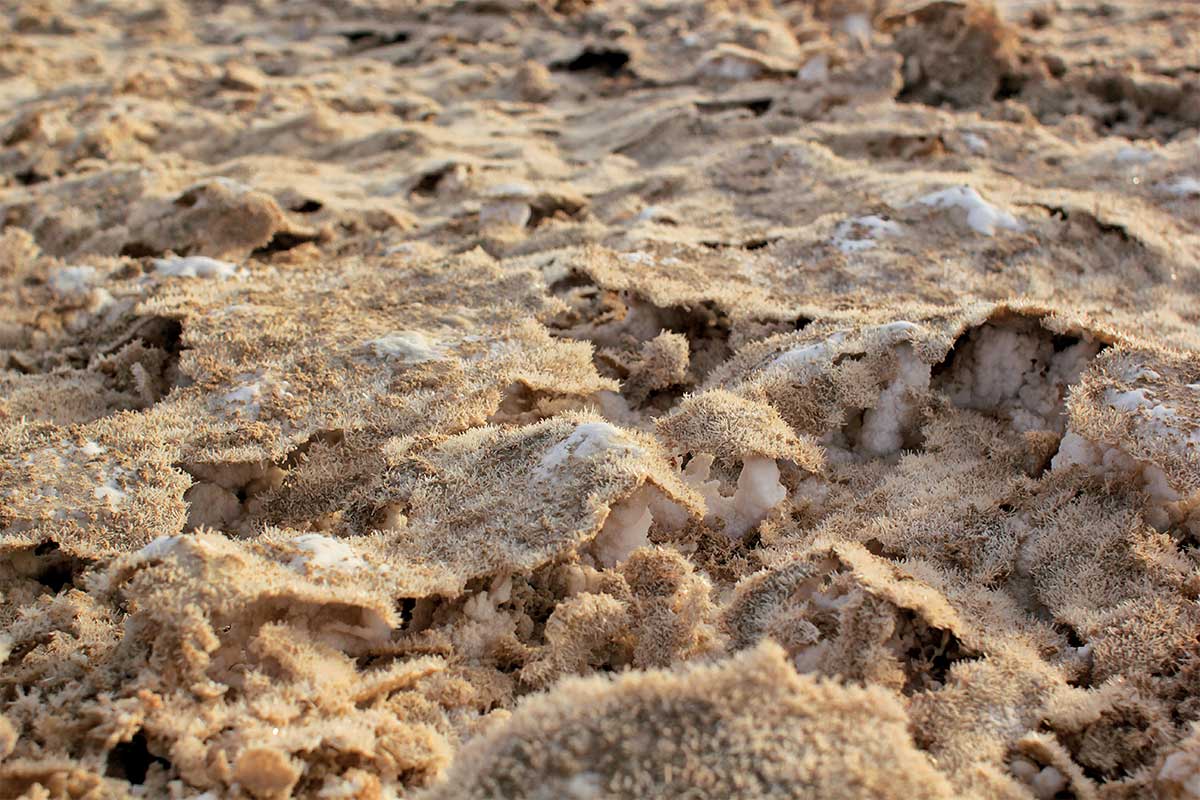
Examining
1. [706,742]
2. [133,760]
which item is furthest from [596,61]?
[706,742]

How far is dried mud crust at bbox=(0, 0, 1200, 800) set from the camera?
9.43 ft

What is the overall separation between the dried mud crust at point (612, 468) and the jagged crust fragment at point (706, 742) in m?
0.01

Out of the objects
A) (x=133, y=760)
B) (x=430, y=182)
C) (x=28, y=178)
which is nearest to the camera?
(x=133, y=760)

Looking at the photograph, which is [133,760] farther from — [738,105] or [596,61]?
[596,61]

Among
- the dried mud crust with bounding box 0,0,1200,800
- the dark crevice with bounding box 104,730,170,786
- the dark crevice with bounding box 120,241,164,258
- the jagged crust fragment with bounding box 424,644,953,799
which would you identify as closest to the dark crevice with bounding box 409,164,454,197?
the dried mud crust with bounding box 0,0,1200,800

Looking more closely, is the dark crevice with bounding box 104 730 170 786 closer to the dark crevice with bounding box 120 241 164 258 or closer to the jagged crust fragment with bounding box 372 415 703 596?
the jagged crust fragment with bounding box 372 415 703 596

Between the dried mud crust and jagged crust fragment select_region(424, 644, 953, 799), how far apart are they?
0.01 m

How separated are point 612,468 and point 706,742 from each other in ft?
4.77

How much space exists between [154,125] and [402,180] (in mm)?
3038

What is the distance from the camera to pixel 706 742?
8.11 feet

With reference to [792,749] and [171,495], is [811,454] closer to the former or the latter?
[792,749]

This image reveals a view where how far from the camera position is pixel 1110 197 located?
22.6 feet

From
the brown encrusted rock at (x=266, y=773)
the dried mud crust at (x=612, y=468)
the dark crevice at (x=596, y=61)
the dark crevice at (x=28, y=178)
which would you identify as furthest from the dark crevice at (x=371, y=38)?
the brown encrusted rock at (x=266, y=773)

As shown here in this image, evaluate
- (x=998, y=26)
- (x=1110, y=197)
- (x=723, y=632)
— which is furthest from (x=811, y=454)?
(x=998, y=26)
